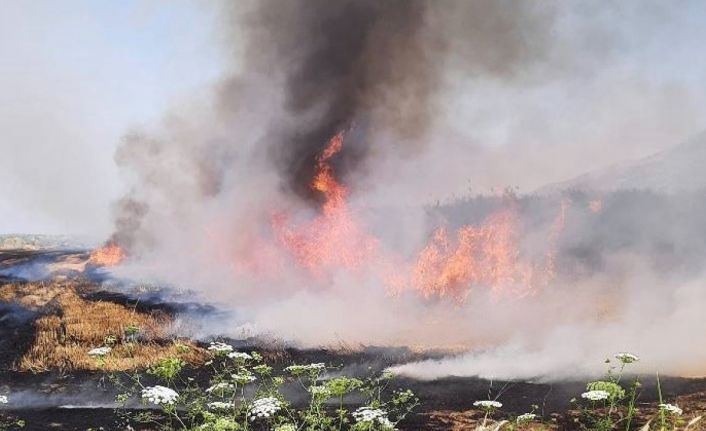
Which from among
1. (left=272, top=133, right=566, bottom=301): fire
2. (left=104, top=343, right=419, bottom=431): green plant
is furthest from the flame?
(left=104, top=343, right=419, bottom=431): green plant

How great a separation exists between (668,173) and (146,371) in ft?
124

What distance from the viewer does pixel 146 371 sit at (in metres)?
7.63

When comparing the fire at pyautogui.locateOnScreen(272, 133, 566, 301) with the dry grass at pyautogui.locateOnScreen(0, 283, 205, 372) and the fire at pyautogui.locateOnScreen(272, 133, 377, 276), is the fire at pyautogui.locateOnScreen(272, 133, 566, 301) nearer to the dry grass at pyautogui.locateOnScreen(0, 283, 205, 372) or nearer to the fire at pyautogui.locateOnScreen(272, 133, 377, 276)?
the fire at pyautogui.locateOnScreen(272, 133, 377, 276)

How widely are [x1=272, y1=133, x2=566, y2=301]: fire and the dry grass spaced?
9074 millimetres

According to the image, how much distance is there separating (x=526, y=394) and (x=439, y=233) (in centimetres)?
1356

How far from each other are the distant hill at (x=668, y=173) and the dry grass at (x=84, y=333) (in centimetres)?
2721

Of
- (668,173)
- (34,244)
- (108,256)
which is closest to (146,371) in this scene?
(108,256)

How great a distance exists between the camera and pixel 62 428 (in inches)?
375

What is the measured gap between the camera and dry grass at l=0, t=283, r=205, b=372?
13719mm

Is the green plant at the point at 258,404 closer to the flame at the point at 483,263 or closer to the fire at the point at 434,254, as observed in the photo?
the flame at the point at 483,263

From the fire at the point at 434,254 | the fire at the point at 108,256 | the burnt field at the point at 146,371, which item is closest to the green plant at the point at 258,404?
the burnt field at the point at 146,371

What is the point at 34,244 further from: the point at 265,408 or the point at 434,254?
the point at 265,408

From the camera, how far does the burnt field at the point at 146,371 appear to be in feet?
30.2

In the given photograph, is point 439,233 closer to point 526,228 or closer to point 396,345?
point 526,228
